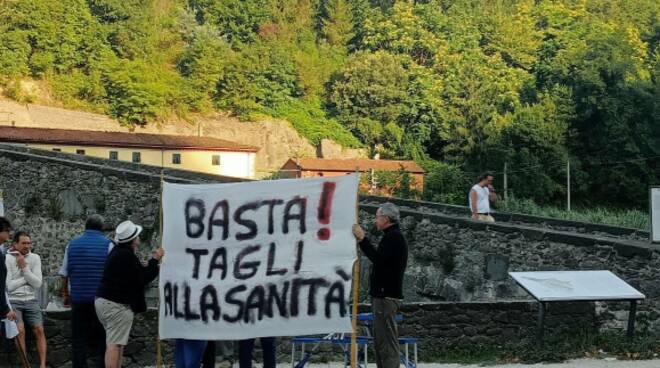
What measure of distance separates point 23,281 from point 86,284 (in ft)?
3.95

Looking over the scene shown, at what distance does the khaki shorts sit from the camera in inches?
351

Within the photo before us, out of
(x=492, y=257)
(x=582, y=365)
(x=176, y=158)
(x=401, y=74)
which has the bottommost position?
(x=176, y=158)

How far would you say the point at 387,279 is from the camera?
885 centimetres

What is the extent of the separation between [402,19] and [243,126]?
826 inches

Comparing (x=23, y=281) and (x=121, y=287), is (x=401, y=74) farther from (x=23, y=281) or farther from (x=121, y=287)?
(x=121, y=287)

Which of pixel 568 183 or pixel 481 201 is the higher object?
pixel 481 201

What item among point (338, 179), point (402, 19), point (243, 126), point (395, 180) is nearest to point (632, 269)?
point (338, 179)

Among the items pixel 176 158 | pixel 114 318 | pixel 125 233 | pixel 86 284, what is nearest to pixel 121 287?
pixel 114 318

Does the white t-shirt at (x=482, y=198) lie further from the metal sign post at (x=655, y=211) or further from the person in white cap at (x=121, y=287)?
the person in white cap at (x=121, y=287)

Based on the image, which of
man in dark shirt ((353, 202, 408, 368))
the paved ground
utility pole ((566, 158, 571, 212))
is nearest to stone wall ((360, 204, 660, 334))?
the paved ground

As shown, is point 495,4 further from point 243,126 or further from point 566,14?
point 243,126

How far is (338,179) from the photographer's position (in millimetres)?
8938

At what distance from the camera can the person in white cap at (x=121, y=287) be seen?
29.1 ft

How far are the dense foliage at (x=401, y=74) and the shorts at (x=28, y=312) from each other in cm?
4995
